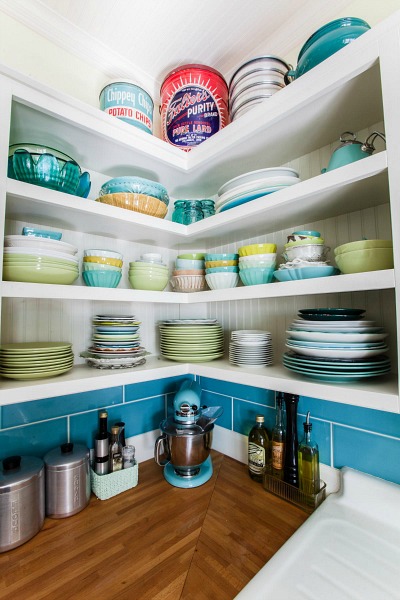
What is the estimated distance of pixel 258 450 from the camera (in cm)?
90

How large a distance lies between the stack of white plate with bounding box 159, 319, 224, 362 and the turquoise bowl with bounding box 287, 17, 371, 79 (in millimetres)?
747

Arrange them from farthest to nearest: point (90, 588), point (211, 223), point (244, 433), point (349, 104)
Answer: point (244, 433), point (211, 223), point (349, 104), point (90, 588)

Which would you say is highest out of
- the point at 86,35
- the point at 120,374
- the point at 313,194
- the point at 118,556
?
the point at 86,35

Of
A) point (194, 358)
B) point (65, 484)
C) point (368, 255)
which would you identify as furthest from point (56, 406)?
point (368, 255)

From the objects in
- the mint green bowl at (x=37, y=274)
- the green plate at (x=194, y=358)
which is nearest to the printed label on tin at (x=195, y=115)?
the mint green bowl at (x=37, y=274)

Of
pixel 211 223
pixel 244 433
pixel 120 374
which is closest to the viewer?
pixel 120 374

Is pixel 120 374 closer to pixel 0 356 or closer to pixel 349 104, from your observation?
pixel 0 356

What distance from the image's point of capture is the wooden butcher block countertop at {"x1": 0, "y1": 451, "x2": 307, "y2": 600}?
1.86ft

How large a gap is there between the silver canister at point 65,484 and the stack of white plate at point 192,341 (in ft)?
1.31

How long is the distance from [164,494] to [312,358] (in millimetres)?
620

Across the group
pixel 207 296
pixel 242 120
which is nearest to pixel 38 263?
pixel 207 296

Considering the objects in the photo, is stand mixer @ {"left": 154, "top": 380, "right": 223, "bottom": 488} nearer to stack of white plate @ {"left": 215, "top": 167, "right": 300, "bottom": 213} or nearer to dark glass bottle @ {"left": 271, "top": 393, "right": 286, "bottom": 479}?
dark glass bottle @ {"left": 271, "top": 393, "right": 286, "bottom": 479}

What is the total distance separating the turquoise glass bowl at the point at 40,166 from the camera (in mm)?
703

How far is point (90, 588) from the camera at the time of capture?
0.57m
